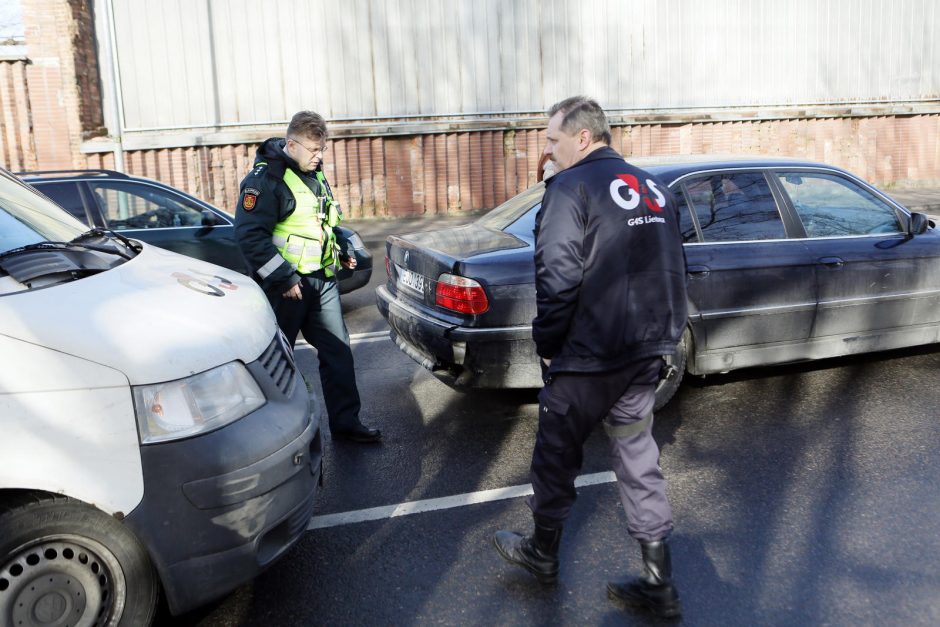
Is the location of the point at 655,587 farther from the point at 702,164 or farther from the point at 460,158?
the point at 460,158

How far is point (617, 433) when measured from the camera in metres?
3.19

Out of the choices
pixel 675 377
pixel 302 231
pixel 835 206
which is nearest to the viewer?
pixel 302 231

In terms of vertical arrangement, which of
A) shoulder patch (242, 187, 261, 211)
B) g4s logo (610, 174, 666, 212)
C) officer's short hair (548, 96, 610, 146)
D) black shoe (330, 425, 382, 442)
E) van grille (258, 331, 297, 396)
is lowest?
black shoe (330, 425, 382, 442)

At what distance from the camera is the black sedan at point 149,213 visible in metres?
7.59

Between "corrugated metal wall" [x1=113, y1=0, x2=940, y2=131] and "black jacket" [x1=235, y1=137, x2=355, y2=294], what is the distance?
12.3m

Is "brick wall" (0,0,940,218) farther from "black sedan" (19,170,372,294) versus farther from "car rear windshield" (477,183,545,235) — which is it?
"car rear windshield" (477,183,545,235)

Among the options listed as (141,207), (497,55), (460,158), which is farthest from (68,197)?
(497,55)

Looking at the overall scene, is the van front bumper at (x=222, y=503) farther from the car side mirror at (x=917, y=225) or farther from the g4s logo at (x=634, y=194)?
the car side mirror at (x=917, y=225)

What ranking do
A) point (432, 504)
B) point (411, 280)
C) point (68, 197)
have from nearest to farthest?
point (432, 504) < point (411, 280) < point (68, 197)

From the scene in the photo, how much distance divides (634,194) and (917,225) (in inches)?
140

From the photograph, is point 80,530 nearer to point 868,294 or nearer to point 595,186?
point 595,186

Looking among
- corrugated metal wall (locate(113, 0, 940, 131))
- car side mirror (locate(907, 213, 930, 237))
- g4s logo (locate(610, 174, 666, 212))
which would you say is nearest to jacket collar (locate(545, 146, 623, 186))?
g4s logo (locate(610, 174, 666, 212))

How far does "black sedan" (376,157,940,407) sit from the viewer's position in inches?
188

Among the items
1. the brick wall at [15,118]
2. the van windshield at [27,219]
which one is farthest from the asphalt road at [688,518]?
the brick wall at [15,118]
